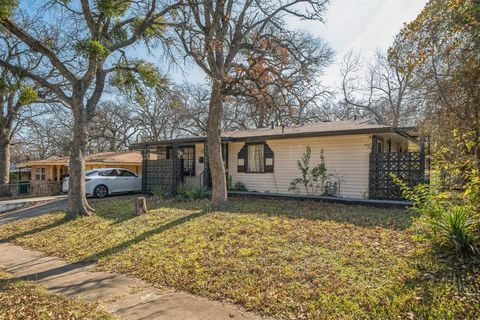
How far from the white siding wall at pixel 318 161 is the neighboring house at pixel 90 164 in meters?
9.96

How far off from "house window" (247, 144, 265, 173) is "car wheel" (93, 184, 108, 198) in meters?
7.53

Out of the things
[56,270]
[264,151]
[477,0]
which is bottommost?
[56,270]

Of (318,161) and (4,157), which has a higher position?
(4,157)

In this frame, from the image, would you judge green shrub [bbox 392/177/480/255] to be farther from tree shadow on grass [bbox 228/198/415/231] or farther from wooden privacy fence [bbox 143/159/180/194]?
wooden privacy fence [bbox 143/159/180/194]

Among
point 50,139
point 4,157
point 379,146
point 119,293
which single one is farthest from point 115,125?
point 119,293

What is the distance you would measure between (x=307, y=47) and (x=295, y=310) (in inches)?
383

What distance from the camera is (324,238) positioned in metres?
6.56

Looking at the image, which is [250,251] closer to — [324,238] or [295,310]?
[324,238]

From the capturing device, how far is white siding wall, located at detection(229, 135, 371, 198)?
12.0 m

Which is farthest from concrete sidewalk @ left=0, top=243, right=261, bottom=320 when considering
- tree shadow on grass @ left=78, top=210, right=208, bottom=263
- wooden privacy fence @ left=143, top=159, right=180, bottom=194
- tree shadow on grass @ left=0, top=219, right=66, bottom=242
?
wooden privacy fence @ left=143, top=159, right=180, bottom=194

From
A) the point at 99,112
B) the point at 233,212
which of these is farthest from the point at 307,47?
the point at 99,112

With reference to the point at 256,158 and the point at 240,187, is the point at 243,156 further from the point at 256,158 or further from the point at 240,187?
the point at 240,187

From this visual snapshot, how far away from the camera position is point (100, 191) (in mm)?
16062

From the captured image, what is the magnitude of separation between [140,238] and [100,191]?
981 cm
